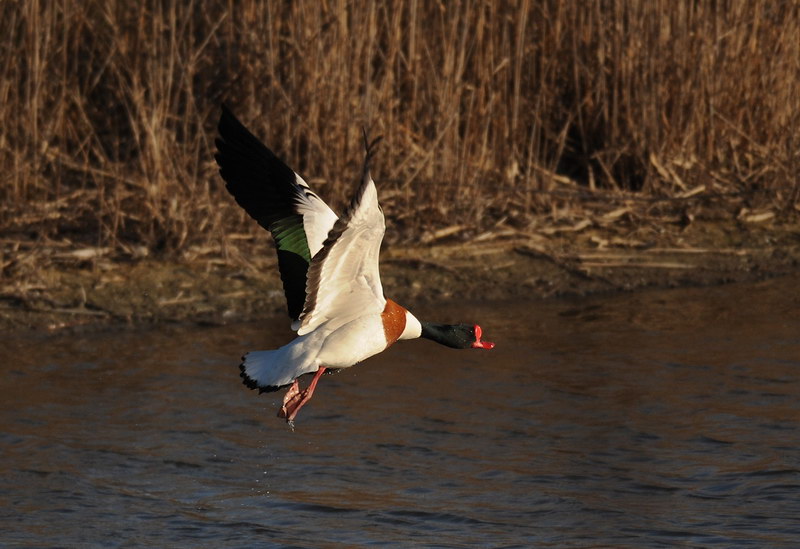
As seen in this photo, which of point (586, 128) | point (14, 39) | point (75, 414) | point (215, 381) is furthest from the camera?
point (586, 128)

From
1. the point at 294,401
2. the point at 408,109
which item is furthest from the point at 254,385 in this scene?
the point at 408,109

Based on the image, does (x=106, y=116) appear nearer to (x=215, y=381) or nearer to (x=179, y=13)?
(x=179, y=13)

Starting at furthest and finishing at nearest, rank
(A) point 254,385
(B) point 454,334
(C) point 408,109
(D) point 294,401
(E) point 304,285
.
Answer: (C) point 408,109 < (B) point 454,334 < (E) point 304,285 < (D) point 294,401 < (A) point 254,385

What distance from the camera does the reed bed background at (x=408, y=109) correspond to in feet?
23.0

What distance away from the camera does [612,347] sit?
21.2 feet

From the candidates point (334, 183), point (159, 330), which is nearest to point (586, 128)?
point (334, 183)

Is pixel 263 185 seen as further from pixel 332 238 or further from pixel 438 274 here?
pixel 438 274

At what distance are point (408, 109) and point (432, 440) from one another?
2863mm

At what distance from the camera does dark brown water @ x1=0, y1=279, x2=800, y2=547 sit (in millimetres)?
4488

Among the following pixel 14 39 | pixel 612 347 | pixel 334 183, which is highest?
pixel 14 39

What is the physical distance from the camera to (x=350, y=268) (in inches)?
178

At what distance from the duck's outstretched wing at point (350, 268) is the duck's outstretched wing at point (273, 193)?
7.2 inches

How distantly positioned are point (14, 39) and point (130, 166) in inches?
36.9

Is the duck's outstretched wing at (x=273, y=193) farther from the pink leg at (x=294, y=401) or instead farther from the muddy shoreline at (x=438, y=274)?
the muddy shoreline at (x=438, y=274)
